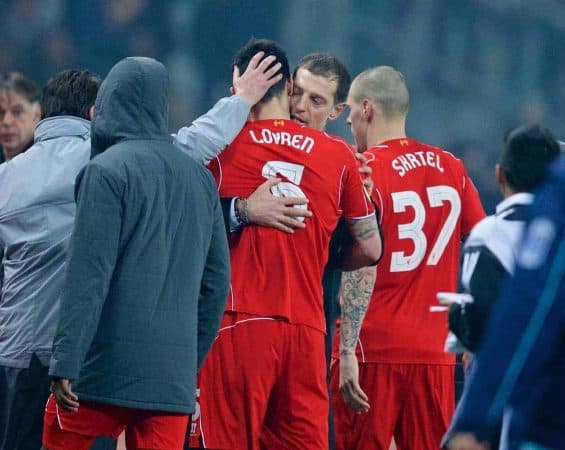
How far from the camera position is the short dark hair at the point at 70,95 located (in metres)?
3.99

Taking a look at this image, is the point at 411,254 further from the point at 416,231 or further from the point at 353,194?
the point at 353,194

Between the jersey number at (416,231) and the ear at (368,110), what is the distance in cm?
44

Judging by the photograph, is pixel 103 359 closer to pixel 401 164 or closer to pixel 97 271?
pixel 97 271

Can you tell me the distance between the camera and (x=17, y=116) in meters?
5.46

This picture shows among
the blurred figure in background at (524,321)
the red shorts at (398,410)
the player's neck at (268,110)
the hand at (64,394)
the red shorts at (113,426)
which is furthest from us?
the red shorts at (398,410)

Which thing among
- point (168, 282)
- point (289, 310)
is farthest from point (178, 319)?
point (289, 310)

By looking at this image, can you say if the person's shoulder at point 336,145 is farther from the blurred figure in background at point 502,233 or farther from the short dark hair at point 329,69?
the blurred figure in background at point 502,233

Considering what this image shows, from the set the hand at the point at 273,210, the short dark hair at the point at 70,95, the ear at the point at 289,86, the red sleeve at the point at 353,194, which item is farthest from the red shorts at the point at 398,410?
the short dark hair at the point at 70,95

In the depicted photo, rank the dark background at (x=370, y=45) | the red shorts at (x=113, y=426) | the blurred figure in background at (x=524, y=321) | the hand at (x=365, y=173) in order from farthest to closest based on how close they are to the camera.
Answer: the dark background at (x=370, y=45)
the hand at (x=365, y=173)
the red shorts at (x=113, y=426)
the blurred figure in background at (x=524, y=321)

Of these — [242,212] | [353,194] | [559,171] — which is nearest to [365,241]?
[353,194]

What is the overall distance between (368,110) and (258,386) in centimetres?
139

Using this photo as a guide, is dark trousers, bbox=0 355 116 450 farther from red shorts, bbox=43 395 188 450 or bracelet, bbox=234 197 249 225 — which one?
bracelet, bbox=234 197 249 225

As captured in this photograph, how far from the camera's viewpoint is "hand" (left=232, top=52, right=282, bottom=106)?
398cm

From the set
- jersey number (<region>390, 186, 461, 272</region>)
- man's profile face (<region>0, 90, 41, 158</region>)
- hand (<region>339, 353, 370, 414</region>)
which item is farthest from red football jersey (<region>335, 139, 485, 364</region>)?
man's profile face (<region>0, 90, 41, 158</region>)
